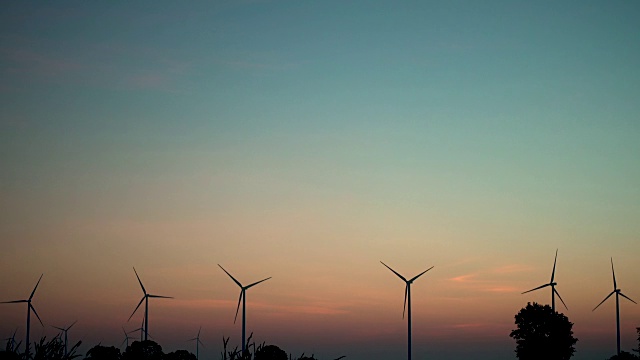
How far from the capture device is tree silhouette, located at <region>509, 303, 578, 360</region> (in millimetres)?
182875

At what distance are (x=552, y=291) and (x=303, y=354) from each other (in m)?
169

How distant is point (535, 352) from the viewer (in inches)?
7165

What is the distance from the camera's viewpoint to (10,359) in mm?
32656

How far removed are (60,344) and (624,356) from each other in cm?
18091

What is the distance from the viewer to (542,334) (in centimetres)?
18612

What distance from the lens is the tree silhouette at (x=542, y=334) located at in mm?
182875

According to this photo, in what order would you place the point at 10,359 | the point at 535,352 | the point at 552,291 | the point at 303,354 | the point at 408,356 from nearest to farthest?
1. the point at 10,359
2. the point at 303,354
3. the point at 408,356
4. the point at 535,352
5. the point at 552,291

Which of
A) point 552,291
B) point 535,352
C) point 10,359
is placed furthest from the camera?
point 552,291

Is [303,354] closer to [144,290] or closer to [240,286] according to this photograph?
[240,286]

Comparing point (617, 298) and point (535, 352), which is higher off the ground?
point (617, 298)

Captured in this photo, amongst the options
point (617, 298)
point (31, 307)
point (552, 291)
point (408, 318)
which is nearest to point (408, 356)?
point (408, 318)

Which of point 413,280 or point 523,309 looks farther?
point 523,309

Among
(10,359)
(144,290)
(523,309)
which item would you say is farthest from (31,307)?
(10,359)

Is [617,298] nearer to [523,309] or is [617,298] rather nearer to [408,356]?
[523,309]
